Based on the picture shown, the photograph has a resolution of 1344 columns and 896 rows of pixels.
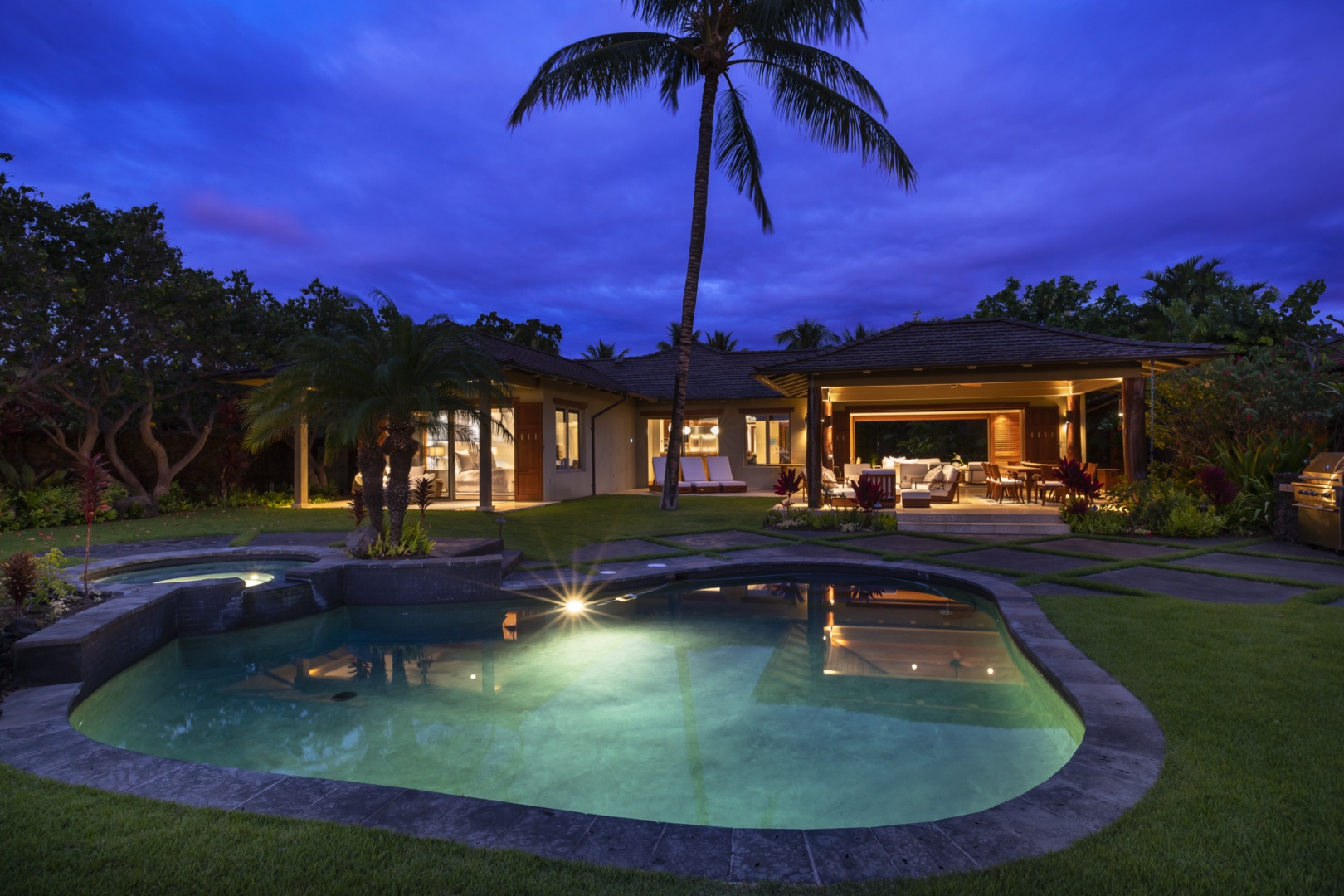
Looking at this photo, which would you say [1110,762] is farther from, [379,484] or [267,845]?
[379,484]

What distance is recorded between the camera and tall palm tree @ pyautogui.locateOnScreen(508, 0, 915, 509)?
12.3 metres

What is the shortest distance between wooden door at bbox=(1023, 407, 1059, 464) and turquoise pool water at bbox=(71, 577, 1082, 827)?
12737 millimetres

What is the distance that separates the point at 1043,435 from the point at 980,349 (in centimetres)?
637

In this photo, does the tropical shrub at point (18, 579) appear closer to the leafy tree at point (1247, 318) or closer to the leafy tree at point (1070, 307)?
the leafy tree at point (1247, 318)

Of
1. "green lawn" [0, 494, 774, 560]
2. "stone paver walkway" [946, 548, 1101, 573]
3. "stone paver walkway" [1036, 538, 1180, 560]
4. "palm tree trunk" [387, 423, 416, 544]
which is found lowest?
"stone paver walkway" [946, 548, 1101, 573]

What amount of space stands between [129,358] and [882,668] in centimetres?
1395

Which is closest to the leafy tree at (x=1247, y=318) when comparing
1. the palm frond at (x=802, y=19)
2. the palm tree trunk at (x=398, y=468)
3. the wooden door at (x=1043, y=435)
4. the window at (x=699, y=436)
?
the wooden door at (x=1043, y=435)

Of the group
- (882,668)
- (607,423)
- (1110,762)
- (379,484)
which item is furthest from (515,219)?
(1110,762)

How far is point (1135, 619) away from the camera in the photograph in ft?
18.0

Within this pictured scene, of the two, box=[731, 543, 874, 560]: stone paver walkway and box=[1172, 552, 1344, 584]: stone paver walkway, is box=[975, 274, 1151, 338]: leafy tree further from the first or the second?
box=[731, 543, 874, 560]: stone paver walkway

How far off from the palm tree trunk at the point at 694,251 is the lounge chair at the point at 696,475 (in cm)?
465

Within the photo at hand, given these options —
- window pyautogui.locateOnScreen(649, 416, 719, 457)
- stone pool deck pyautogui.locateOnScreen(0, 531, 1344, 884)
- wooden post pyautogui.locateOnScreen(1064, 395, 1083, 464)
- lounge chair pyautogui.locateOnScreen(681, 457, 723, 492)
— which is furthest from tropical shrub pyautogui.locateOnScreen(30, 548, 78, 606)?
wooden post pyautogui.locateOnScreen(1064, 395, 1083, 464)

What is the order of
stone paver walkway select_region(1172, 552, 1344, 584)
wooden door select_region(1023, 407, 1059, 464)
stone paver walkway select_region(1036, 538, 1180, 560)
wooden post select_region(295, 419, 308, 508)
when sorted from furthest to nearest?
A: wooden door select_region(1023, 407, 1059, 464) → wooden post select_region(295, 419, 308, 508) → stone paver walkway select_region(1036, 538, 1180, 560) → stone paver walkway select_region(1172, 552, 1344, 584)

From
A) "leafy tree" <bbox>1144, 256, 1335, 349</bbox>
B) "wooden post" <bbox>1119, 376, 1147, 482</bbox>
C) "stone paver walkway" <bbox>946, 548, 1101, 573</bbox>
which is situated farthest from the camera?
"leafy tree" <bbox>1144, 256, 1335, 349</bbox>
